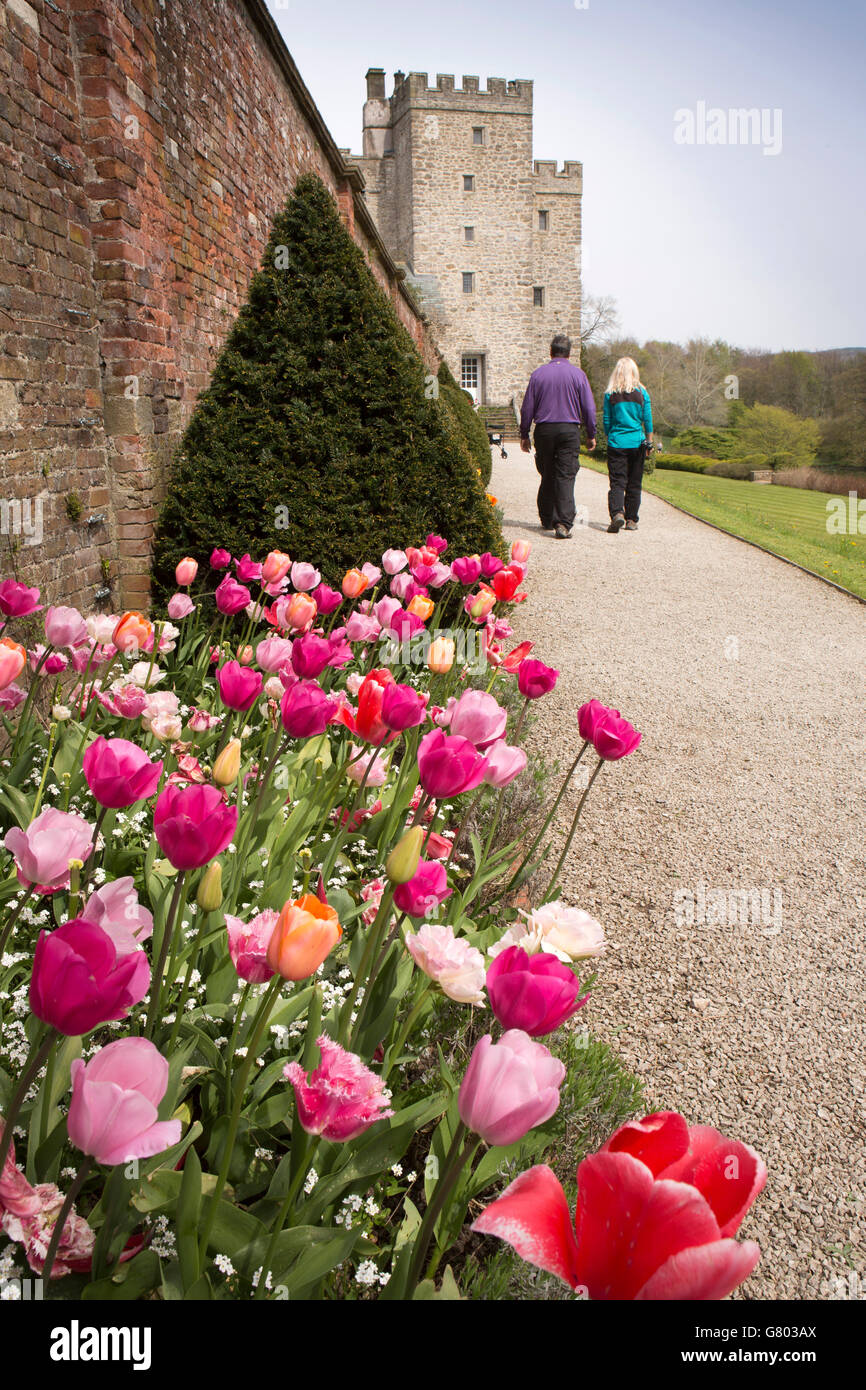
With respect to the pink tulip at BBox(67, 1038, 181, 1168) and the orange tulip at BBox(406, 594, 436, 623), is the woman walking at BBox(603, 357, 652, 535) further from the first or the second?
the pink tulip at BBox(67, 1038, 181, 1168)

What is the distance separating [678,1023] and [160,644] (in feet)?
7.13

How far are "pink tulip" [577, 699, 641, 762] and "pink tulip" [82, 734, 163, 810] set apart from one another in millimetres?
934

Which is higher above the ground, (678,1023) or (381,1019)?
(381,1019)

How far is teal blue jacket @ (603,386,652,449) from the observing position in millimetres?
9734

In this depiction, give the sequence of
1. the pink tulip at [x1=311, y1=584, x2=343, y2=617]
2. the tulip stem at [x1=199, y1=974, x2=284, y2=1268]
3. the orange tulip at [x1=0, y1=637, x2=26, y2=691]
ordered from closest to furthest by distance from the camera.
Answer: the tulip stem at [x1=199, y1=974, x2=284, y2=1268] < the orange tulip at [x1=0, y1=637, x2=26, y2=691] < the pink tulip at [x1=311, y1=584, x2=343, y2=617]

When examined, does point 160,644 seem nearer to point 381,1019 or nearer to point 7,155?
point 381,1019

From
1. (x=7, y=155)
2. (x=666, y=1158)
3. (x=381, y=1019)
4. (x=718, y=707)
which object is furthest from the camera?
(x=718, y=707)

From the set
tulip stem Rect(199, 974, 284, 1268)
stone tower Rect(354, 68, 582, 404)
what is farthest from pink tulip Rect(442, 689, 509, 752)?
stone tower Rect(354, 68, 582, 404)

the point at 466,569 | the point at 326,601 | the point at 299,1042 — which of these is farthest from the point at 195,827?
the point at 466,569

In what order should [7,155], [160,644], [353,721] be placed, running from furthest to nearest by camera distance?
[7,155] < [160,644] < [353,721]

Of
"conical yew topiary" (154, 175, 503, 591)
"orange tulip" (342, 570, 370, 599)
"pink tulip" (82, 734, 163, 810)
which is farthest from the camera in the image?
"conical yew topiary" (154, 175, 503, 591)

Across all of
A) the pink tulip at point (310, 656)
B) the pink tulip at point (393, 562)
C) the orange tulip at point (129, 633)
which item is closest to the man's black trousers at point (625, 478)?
the pink tulip at point (393, 562)

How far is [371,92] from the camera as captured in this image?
123ft
